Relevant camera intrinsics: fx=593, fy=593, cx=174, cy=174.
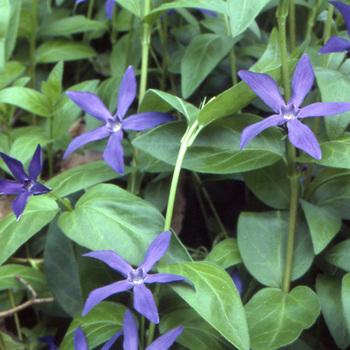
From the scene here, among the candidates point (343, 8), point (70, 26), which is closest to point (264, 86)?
point (343, 8)

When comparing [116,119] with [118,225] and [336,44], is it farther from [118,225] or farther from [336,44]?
[336,44]

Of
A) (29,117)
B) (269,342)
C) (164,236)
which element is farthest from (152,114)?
(29,117)

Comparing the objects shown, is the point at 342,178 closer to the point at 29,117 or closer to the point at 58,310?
the point at 58,310

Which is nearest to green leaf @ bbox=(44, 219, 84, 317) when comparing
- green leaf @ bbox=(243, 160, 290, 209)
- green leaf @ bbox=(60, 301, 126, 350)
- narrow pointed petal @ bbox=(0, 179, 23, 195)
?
green leaf @ bbox=(60, 301, 126, 350)

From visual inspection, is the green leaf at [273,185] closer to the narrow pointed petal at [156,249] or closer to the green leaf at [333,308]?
the green leaf at [333,308]

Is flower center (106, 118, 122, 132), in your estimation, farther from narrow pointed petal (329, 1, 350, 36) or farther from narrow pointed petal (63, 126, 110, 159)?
narrow pointed petal (329, 1, 350, 36)

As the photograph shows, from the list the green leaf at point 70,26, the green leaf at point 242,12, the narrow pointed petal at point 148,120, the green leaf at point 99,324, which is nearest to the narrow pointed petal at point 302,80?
the green leaf at point 242,12
